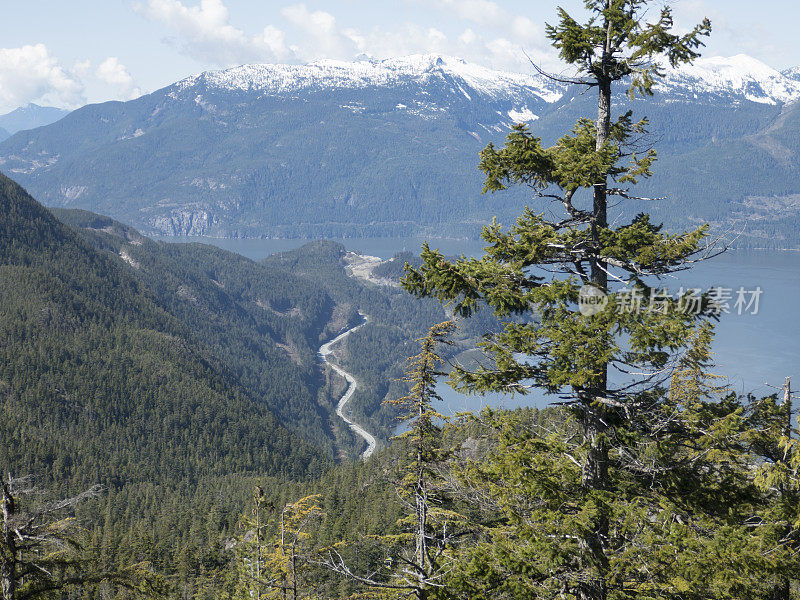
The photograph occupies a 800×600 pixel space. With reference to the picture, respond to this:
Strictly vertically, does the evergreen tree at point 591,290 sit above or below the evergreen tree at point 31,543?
above

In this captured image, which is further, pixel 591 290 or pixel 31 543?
pixel 31 543

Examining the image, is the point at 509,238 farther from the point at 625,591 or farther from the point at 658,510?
the point at 625,591

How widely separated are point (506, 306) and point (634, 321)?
2.53 meters

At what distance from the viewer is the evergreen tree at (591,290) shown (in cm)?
1256

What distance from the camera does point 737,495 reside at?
Result: 1303 centimetres

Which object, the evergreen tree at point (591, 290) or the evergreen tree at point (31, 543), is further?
the evergreen tree at point (31, 543)

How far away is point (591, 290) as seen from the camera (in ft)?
42.9

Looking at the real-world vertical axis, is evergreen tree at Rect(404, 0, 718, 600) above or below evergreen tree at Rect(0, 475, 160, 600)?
above

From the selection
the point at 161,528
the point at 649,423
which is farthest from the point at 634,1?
the point at 161,528

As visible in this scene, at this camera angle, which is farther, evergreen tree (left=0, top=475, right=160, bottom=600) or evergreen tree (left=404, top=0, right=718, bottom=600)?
evergreen tree (left=0, top=475, right=160, bottom=600)

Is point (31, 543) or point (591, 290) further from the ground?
point (591, 290)

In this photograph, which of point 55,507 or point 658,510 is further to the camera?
point 55,507

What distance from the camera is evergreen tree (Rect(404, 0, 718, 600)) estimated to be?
12562 millimetres

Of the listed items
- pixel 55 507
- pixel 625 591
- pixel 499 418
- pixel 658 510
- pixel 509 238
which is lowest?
pixel 55 507
